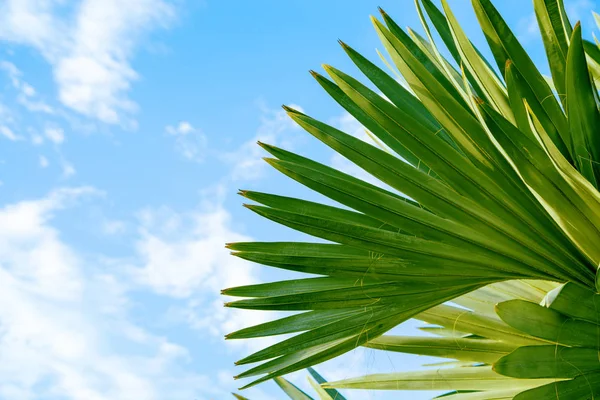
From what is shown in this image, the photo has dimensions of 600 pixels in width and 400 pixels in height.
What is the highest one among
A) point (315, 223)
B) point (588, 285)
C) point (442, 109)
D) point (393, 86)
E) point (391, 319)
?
point (393, 86)

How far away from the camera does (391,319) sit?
1487 millimetres

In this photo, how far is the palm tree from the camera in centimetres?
117

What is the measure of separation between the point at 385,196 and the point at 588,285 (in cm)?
44

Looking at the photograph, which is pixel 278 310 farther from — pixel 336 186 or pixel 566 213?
pixel 566 213

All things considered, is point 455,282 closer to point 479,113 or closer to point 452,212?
point 452,212

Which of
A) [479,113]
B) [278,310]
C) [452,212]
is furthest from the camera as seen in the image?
[278,310]

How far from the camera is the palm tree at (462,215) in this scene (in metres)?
1.17

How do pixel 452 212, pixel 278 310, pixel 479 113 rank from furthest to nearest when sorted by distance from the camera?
1. pixel 278 310
2. pixel 452 212
3. pixel 479 113

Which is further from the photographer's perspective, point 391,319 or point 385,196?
point 391,319

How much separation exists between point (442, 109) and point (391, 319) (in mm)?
498

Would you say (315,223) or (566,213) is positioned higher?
(315,223)

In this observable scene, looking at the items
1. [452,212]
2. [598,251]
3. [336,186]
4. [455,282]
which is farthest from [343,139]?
[598,251]

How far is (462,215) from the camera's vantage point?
1.29 metres

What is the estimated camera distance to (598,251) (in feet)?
4.04
